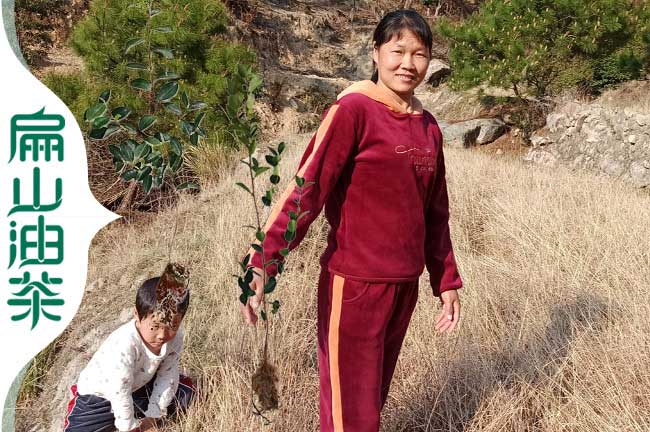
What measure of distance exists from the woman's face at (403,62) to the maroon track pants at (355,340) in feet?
1.46

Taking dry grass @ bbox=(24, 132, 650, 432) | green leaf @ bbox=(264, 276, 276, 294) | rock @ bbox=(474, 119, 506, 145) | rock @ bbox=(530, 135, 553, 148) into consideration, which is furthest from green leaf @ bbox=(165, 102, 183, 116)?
rock @ bbox=(474, 119, 506, 145)

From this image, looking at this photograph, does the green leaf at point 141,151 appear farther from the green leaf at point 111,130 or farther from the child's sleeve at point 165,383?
the child's sleeve at point 165,383

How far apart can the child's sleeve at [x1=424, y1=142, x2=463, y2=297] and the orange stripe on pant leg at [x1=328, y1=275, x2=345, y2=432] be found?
0.34 m

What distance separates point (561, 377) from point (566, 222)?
1781mm

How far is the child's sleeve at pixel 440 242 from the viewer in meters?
1.48

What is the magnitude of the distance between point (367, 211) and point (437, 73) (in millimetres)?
11585

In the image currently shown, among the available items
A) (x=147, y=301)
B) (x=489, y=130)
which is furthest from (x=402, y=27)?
(x=489, y=130)

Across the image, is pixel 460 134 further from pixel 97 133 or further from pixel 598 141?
pixel 97 133

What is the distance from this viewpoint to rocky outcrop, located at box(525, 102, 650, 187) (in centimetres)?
624

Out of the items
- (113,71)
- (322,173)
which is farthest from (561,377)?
(113,71)

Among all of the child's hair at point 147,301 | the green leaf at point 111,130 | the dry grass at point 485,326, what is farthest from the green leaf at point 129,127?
the dry grass at point 485,326

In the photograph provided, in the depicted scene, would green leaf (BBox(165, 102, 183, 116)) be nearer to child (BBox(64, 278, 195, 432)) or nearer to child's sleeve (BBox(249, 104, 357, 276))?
child's sleeve (BBox(249, 104, 357, 276))

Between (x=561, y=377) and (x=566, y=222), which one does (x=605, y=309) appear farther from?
(x=566, y=222)

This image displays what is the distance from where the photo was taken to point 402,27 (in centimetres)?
128
